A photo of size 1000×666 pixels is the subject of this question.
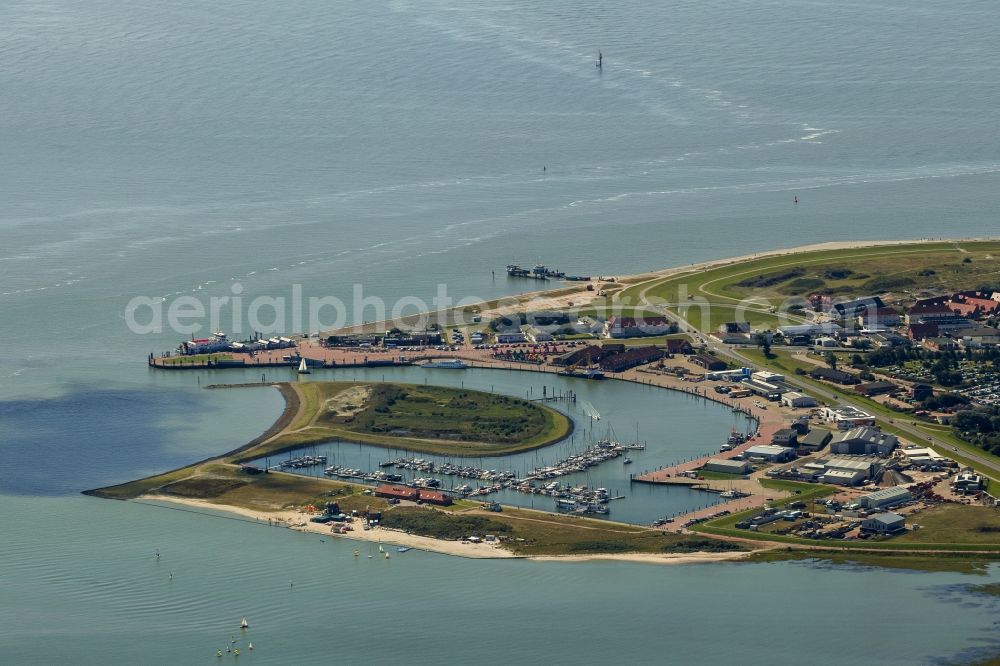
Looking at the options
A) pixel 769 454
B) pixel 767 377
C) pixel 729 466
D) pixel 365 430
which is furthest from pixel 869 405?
pixel 365 430

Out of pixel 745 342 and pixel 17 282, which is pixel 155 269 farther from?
pixel 745 342

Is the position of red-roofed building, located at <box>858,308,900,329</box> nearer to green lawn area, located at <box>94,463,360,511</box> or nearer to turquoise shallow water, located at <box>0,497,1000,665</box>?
green lawn area, located at <box>94,463,360,511</box>

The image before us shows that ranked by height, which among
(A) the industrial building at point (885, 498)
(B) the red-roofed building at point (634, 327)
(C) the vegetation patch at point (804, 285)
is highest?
(C) the vegetation patch at point (804, 285)

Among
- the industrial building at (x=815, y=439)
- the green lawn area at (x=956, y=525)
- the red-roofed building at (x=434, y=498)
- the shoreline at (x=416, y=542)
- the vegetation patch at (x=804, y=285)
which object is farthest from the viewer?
the vegetation patch at (x=804, y=285)

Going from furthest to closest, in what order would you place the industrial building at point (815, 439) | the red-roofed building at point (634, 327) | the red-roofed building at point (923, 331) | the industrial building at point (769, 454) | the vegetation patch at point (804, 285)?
the vegetation patch at point (804, 285)
the red-roofed building at point (634, 327)
the red-roofed building at point (923, 331)
the industrial building at point (815, 439)
the industrial building at point (769, 454)

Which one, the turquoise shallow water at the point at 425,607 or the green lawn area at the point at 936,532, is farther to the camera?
the green lawn area at the point at 936,532

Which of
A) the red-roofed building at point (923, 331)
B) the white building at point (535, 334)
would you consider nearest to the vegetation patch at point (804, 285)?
the red-roofed building at point (923, 331)

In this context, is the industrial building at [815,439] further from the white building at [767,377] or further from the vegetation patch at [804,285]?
the vegetation patch at [804,285]

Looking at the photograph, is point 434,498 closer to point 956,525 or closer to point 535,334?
point 956,525
